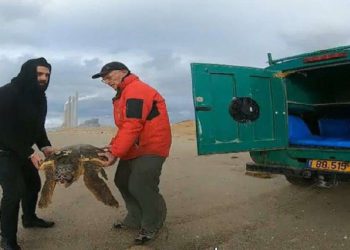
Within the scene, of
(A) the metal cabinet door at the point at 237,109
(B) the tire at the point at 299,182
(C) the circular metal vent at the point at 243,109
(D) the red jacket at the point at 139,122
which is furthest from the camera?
(B) the tire at the point at 299,182

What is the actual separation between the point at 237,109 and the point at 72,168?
2.24 m

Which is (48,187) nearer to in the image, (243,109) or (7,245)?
(7,245)

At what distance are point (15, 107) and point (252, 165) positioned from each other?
3283mm

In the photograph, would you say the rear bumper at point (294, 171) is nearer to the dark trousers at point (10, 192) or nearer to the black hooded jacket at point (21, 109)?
the black hooded jacket at point (21, 109)

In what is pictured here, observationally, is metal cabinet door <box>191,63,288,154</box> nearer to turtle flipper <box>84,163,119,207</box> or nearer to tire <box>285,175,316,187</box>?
turtle flipper <box>84,163,119,207</box>

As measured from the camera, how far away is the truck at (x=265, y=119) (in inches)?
244

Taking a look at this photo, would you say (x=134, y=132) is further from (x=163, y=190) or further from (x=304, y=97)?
(x=304, y=97)

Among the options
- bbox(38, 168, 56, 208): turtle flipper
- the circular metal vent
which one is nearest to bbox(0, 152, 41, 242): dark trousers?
bbox(38, 168, 56, 208): turtle flipper

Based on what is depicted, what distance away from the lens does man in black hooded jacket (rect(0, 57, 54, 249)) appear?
16.9 feet

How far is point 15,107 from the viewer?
17.1 ft

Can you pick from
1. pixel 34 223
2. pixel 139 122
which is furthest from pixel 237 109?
pixel 34 223

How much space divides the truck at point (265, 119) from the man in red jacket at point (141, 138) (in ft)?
2.72

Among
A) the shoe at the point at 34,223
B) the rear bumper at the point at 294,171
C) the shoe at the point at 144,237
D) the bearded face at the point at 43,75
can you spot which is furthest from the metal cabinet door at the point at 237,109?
the shoe at the point at 34,223

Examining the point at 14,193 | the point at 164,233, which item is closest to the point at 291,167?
the point at 164,233
